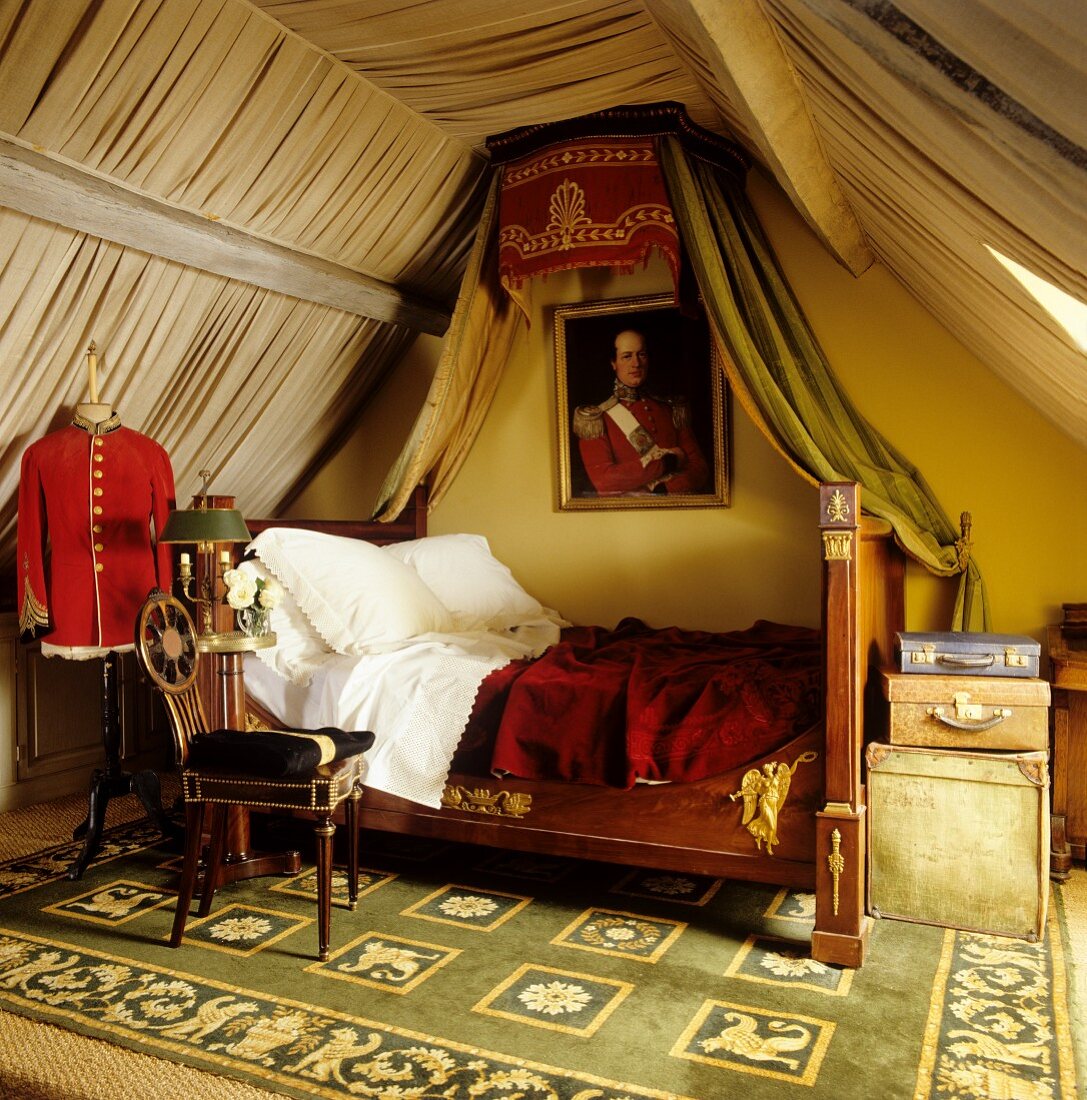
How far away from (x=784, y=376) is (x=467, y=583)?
1.46 metres

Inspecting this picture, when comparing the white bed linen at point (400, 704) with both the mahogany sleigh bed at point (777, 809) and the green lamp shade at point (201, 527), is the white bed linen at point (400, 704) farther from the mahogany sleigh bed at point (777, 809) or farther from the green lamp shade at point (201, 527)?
the green lamp shade at point (201, 527)

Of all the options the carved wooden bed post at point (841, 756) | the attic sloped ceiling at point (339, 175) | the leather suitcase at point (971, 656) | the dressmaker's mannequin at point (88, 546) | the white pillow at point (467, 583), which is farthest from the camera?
the white pillow at point (467, 583)

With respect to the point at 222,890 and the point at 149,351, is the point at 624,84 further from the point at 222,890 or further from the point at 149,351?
the point at 222,890

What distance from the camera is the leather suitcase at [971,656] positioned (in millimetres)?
2617

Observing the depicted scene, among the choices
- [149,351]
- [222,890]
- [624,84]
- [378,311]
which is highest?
[624,84]

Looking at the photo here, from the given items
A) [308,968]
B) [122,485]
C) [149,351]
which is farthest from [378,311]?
[308,968]

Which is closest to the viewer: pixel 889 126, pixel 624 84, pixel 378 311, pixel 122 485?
pixel 889 126

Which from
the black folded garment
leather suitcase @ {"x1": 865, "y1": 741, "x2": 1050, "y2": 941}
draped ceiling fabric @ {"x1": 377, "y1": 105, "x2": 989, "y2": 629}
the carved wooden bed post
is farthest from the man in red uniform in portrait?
the black folded garment

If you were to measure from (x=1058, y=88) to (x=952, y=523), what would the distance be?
2966 millimetres

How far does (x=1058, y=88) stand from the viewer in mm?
895

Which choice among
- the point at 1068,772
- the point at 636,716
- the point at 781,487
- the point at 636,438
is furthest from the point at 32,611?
the point at 1068,772

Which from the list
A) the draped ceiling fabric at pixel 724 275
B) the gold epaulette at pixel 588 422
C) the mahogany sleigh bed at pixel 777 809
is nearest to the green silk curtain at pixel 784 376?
the draped ceiling fabric at pixel 724 275

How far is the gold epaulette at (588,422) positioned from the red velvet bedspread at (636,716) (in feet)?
4.39

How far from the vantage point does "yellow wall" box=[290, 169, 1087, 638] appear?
358 centimetres
